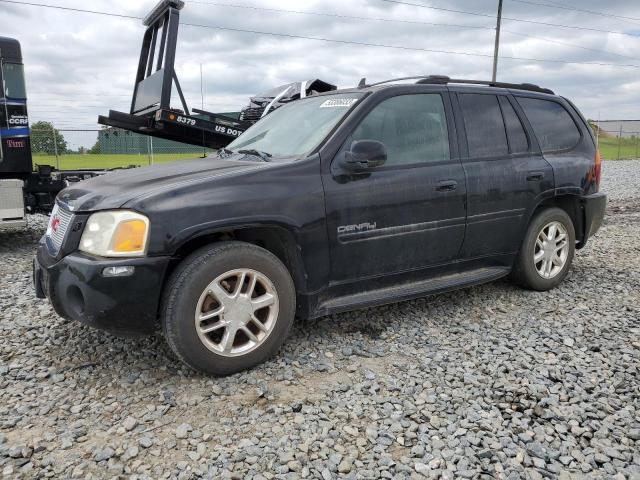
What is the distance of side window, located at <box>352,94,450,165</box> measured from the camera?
385 cm

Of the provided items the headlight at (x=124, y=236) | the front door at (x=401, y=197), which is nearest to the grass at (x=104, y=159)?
the front door at (x=401, y=197)

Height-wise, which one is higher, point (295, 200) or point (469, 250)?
point (295, 200)

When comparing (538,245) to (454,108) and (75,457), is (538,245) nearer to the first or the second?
(454,108)

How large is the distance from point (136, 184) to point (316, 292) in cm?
135

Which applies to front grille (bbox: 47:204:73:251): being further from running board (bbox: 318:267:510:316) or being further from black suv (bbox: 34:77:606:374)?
running board (bbox: 318:267:510:316)

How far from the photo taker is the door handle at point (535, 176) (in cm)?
453

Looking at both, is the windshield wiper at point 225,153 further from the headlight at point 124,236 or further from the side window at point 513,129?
the side window at point 513,129

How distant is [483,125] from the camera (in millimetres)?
4402

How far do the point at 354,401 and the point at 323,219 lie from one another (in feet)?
3.84

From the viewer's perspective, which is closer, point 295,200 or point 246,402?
point 246,402

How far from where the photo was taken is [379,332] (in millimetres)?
4004

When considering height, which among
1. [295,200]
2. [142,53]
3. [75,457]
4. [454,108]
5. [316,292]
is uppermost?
[142,53]

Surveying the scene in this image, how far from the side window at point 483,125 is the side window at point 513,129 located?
0.06 metres

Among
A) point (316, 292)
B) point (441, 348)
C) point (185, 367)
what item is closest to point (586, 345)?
point (441, 348)
